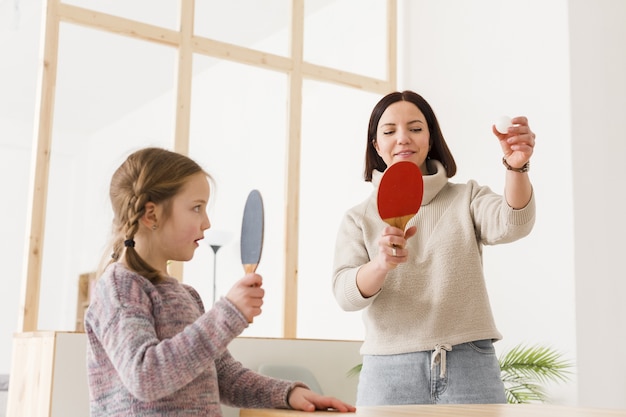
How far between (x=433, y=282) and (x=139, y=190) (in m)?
0.61

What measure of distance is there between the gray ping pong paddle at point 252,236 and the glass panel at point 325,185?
3.56 metres

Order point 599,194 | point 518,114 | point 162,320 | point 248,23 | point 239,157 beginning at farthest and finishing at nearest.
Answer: point 239,157 → point 248,23 → point 518,114 → point 599,194 → point 162,320

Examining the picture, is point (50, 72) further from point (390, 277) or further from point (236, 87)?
point (390, 277)

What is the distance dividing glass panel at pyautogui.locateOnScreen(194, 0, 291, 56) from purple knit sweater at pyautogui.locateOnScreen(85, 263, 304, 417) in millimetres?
3357

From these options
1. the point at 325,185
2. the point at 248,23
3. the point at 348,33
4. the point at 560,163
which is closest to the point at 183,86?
the point at 248,23

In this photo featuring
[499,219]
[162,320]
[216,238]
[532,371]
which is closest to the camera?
[162,320]

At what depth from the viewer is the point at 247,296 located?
1172 mm

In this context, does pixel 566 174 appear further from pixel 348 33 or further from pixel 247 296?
pixel 247 296

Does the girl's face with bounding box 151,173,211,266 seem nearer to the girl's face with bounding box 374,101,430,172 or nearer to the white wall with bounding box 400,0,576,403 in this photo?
the girl's face with bounding box 374,101,430,172

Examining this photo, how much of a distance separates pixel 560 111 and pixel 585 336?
104 cm

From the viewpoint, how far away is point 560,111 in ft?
12.3

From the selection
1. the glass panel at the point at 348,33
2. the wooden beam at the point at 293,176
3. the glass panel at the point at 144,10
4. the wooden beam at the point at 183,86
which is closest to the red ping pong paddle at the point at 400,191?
the wooden beam at the point at 183,86

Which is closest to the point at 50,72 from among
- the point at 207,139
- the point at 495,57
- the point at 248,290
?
the point at 207,139

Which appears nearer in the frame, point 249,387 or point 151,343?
point 151,343
